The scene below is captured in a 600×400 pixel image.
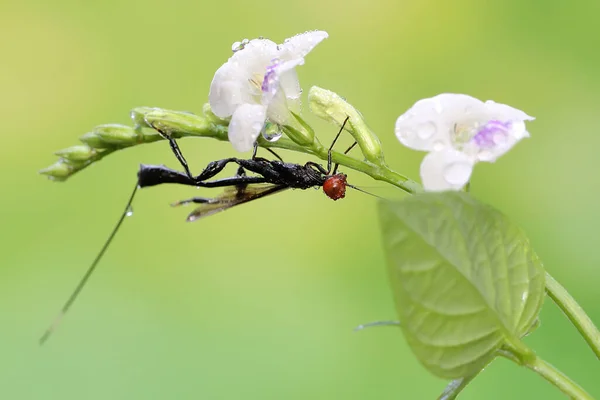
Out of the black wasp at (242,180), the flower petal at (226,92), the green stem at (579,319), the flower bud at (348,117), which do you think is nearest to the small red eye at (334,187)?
the black wasp at (242,180)

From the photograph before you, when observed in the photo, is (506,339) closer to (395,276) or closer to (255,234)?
(395,276)

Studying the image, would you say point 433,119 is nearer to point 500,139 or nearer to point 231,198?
point 500,139

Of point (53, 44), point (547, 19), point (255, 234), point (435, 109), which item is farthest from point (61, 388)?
point (547, 19)

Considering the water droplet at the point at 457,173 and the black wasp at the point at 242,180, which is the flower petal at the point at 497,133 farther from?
the black wasp at the point at 242,180

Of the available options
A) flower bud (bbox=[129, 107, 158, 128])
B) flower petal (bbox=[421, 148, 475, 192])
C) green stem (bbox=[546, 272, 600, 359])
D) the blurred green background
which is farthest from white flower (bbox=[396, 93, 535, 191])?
the blurred green background

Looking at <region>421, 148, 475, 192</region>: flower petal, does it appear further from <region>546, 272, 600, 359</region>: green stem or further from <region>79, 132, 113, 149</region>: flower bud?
<region>79, 132, 113, 149</region>: flower bud

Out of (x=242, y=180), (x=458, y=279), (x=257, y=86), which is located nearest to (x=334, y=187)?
(x=242, y=180)

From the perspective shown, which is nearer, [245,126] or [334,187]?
[245,126]
